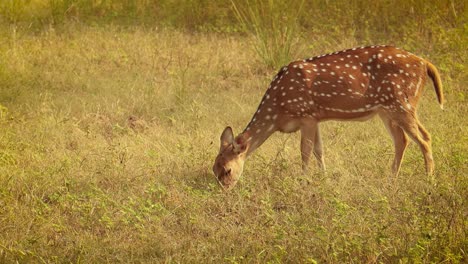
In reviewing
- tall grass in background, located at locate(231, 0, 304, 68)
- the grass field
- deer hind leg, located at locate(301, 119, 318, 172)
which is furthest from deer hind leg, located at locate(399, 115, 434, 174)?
tall grass in background, located at locate(231, 0, 304, 68)

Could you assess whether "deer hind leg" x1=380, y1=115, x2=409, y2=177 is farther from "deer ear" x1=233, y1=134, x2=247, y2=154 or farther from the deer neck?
"deer ear" x1=233, y1=134, x2=247, y2=154

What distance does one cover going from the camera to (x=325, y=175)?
764 cm

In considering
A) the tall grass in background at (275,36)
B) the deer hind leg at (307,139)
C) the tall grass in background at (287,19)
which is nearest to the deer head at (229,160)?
the deer hind leg at (307,139)

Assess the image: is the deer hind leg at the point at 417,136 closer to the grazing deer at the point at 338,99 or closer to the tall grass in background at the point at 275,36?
the grazing deer at the point at 338,99

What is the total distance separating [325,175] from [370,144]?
133cm

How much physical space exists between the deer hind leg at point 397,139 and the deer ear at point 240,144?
123 cm

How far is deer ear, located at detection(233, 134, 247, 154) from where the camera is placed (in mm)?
7859

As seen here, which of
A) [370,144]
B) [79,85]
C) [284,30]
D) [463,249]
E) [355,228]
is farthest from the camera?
[284,30]

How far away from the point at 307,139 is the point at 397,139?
2.71 ft

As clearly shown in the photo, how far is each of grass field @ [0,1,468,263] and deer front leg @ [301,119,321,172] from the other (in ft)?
0.38

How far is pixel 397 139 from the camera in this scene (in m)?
8.18

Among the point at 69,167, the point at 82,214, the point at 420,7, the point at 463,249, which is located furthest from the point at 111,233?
the point at 420,7

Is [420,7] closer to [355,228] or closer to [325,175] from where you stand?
[325,175]

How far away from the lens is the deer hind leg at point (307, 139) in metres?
7.96
